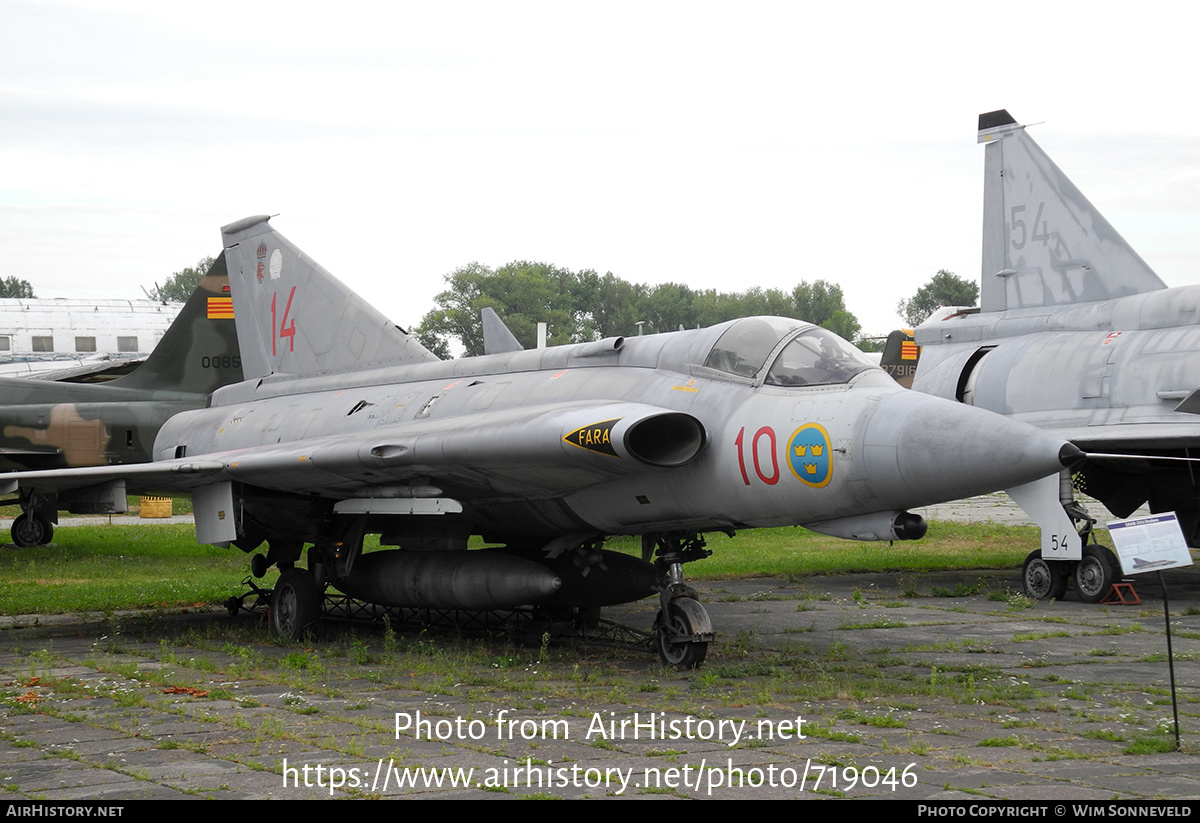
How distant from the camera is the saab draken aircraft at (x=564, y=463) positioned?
7602mm

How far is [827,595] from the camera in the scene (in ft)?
44.4

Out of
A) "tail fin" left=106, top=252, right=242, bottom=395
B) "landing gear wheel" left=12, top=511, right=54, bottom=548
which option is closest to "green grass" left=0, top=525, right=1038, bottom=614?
"landing gear wheel" left=12, top=511, right=54, bottom=548

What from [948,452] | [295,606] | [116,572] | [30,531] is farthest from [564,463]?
[30,531]

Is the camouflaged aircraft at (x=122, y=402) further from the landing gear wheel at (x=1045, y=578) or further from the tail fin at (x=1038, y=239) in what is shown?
the landing gear wheel at (x=1045, y=578)

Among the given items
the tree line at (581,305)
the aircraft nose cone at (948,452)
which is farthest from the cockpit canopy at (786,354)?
the tree line at (581,305)

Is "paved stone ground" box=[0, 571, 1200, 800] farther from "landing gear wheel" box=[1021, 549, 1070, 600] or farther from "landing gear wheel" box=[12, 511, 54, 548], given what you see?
"landing gear wheel" box=[12, 511, 54, 548]

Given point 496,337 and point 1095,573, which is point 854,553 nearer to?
point 1095,573

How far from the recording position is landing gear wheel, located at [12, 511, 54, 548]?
1908 cm

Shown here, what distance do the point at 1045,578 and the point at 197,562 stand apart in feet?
39.6

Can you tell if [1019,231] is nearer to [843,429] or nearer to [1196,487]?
[1196,487]

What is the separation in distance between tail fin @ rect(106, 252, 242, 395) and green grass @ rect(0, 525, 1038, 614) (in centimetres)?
273

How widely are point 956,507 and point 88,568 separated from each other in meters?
22.7
